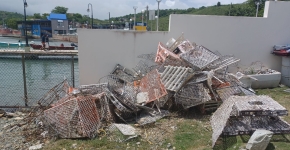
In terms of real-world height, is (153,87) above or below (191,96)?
above

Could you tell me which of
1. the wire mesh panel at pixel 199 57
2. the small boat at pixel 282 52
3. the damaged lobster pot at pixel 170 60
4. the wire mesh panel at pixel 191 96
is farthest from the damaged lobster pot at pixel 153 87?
the small boat at pixel 282 52

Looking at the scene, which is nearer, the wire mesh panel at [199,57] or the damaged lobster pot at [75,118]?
the damaged lobster pot at [75,118]

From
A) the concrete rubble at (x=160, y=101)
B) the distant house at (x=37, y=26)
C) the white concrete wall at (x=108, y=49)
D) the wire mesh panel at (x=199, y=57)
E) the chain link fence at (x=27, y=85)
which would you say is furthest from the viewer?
the distant house at (x=37, y=26)

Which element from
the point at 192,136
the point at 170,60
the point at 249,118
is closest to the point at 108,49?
the point at 170,60

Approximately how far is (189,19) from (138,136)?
161 inches

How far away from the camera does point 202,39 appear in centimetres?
674

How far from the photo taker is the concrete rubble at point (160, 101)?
12.0 ft

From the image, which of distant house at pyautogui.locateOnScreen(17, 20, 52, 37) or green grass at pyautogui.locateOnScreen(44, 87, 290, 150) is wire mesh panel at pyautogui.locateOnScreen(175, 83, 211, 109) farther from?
distant house at pyautogui.locateOnScreen(17, 20, 52, 37)

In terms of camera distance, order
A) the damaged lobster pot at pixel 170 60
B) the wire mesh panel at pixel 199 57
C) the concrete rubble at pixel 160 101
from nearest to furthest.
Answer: the concrete rubble at pixel 160 101
the wire mesh panel at pixel 199 57
the damaged lobster pot at pixel 170 60

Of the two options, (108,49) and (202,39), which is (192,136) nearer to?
(108,49)

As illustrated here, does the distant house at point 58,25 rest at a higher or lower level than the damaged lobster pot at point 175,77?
higher

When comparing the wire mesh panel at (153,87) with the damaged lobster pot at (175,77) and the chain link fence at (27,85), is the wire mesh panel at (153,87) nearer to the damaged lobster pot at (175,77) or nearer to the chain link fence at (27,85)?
the damaged lobster pot at (175,77)

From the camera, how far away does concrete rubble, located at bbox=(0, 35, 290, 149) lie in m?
3.64

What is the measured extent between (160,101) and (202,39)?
9.90ft
